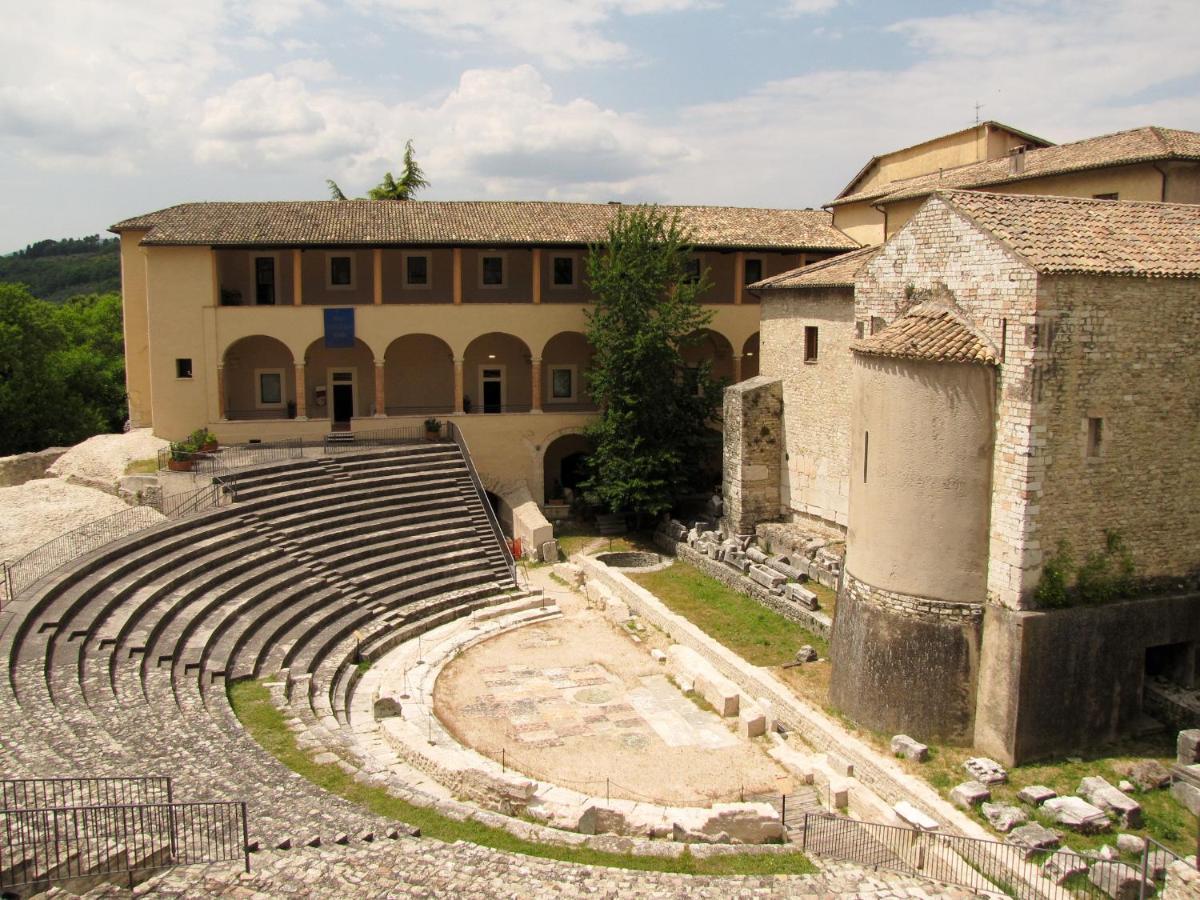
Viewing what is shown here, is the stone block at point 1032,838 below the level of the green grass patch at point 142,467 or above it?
below

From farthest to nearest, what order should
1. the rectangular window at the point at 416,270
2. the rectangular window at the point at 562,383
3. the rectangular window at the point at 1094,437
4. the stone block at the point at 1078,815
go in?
the rectangular window at the point at 562,383, the rectangular window at the point at 416,270, the rectangular window at the point at 1094,437, the stone block at the point at 1078,815

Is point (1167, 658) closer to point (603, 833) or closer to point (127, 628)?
point (603, 833)

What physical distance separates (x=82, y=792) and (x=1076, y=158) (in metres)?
25.2

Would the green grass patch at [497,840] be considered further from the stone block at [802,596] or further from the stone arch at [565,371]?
the stone arch at [565,371]

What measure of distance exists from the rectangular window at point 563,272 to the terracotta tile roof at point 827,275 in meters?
7.11

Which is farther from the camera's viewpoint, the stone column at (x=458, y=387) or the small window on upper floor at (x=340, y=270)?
the small window on upper floor at (x=340, y=270)

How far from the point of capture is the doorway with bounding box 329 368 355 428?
34.6 meters

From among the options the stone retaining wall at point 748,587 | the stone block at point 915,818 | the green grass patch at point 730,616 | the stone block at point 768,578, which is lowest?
the stone block at point 915,818

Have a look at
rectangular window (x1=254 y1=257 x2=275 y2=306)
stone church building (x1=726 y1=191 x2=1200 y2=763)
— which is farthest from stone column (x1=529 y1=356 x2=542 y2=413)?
stone church building (x1=726 y1=191 x2=1200 y2=763)

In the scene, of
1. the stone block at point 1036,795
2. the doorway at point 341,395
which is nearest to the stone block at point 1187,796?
the stone block at point 1036,795

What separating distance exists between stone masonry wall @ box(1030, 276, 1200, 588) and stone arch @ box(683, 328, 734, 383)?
61.3 ft

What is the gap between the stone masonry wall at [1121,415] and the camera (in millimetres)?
16453

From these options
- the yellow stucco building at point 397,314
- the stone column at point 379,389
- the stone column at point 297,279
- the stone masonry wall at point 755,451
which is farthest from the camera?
the stone column at point 379,389

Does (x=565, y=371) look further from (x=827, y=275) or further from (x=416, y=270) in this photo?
(x=827, y=275)
